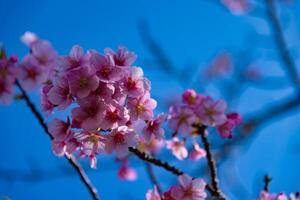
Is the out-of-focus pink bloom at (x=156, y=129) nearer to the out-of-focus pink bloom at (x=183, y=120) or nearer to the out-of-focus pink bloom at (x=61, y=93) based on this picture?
the out-of-focus pink bloom at (x=183, y=120)

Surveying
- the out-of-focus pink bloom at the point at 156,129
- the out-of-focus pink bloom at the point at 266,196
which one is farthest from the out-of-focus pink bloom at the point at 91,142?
the out-of-focus pink bloom at the point at 266,196

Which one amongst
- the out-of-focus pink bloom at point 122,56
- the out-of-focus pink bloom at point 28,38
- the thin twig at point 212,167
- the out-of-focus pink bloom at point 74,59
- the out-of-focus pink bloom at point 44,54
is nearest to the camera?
the out-of-focus pink bloom at point 74,59

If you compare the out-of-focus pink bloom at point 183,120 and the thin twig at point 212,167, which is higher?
the out-of-focus pink bloom at point 183,120

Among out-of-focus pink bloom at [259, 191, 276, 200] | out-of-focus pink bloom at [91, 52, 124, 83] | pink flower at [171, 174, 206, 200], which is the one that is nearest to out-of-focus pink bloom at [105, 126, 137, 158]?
out-of-focus pink bloom at [91, 52, 124, 83]

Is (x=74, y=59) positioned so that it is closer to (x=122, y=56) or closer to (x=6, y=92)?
(x=122, y=56)

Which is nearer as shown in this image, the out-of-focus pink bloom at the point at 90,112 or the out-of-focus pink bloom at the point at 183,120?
the out-of-focus pink bloom at the point at 90,112

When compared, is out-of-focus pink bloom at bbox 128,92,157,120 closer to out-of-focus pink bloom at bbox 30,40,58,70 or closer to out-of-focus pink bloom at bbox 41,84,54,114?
out-of-focus pink bloom at bbox 41,84,54,114
